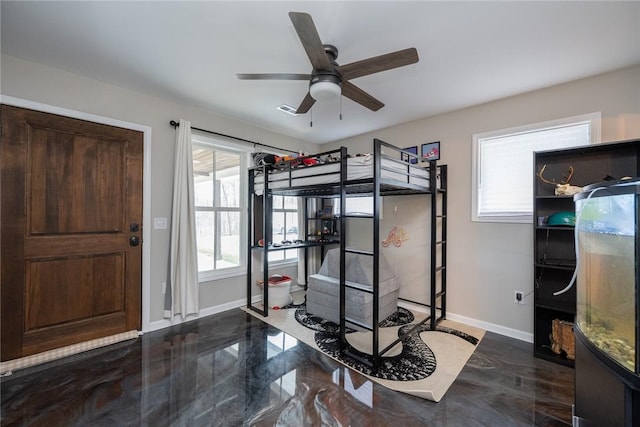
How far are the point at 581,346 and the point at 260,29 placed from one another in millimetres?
2752

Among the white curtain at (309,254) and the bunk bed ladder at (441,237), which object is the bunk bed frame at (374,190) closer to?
the bunk bed ladder at (441,237)

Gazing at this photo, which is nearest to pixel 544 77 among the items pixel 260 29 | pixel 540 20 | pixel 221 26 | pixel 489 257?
pixel 540 20

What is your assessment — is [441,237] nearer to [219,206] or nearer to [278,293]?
[278,293]

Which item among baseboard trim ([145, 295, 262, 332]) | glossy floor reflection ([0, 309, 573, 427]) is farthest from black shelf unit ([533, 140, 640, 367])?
baseboard trim ([145, 295, 262, 332])

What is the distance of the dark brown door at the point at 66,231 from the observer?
215 cm

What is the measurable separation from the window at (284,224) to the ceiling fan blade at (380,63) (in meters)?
2.68

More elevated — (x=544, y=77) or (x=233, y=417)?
(x=544, y=77)

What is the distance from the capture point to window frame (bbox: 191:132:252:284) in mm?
3262

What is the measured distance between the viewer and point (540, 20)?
169 centimetres

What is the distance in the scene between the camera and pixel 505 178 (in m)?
2.83

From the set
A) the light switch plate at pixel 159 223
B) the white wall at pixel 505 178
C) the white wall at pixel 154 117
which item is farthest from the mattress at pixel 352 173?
the light switch plate at pixel 159 223

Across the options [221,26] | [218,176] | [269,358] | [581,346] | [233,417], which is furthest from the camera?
[218,176]

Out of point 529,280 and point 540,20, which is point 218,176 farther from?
point 529,280

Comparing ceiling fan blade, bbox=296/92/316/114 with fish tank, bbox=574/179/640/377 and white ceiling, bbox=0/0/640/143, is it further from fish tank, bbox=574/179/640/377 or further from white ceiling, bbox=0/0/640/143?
fish tank, bbox=574/179/640/377
